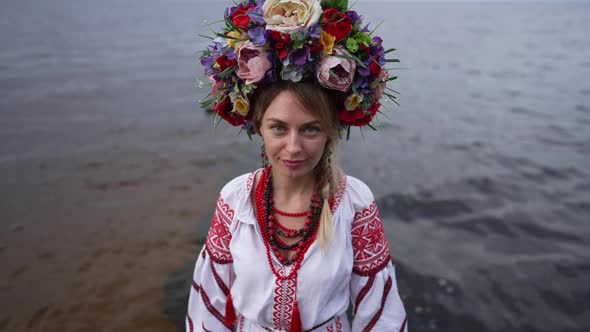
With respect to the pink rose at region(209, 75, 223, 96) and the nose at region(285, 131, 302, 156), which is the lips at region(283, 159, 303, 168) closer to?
the nose at region(285, 131, 302, 156)

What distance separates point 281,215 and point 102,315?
2.33 metres

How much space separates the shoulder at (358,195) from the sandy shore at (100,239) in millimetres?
2197

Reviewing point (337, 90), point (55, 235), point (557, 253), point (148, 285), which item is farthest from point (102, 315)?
point (557, 253)

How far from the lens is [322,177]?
1832 millimetres

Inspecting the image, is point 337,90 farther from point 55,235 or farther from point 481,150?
point 481,150

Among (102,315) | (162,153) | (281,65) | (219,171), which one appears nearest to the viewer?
(281,65)

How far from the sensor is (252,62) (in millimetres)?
1530

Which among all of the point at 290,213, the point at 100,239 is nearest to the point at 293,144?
the point at 290,213

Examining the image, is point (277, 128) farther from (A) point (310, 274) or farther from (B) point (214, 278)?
(B) point (214, 278)

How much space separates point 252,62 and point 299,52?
17 centimetres

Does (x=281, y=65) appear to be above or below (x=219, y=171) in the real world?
above

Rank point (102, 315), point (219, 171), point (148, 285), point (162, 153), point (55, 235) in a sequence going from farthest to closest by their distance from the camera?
point (162, 153), point (219, 171), point (55, 235), point (148, 285), point (102, 315)

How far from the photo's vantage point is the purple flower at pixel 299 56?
1.50m

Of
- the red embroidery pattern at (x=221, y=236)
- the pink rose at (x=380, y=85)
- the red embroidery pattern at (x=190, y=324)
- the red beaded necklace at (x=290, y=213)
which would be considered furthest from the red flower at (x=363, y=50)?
the red embroidery pattern at (x=190, y=324)
